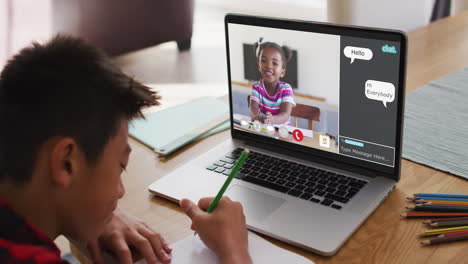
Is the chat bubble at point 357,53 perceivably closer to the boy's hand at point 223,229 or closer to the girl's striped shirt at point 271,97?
the girl's striped shirt at point 271,97

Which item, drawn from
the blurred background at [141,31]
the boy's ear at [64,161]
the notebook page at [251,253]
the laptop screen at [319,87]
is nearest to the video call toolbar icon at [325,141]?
the laptop screen at [319,87]

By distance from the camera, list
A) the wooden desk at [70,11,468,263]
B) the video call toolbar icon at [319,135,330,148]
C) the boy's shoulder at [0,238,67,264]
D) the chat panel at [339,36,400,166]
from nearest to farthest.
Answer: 1. the boy's shoulder at [0,238,67,264]
2. the wooden desk at [70,11,468,263]
3. the chat panel at [339,36,400,166]
4. the video call toolbar icon at [319,135,330,148]

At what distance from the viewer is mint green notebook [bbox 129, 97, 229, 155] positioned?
1.24 m

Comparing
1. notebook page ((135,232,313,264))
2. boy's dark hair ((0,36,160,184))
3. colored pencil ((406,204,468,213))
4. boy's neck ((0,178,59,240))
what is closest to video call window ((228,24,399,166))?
colored pencil ((406,204,468,213))

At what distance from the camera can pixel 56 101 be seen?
0.70 meters

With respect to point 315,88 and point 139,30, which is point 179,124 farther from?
point 139,30

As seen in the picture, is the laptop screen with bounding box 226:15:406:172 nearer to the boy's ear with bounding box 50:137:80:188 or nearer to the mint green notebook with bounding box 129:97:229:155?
the mint green notebook with bounding box 129:97:229:155

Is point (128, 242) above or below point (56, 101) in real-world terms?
below

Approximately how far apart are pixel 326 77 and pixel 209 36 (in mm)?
3210

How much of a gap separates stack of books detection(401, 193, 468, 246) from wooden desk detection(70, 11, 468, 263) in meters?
0.01

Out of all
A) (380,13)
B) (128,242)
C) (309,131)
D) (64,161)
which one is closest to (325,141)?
(309,131)

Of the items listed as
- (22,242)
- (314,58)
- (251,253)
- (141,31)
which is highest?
(314,58)

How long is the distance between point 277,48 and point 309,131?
17 centimetres

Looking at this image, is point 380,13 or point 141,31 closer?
point 380,13
